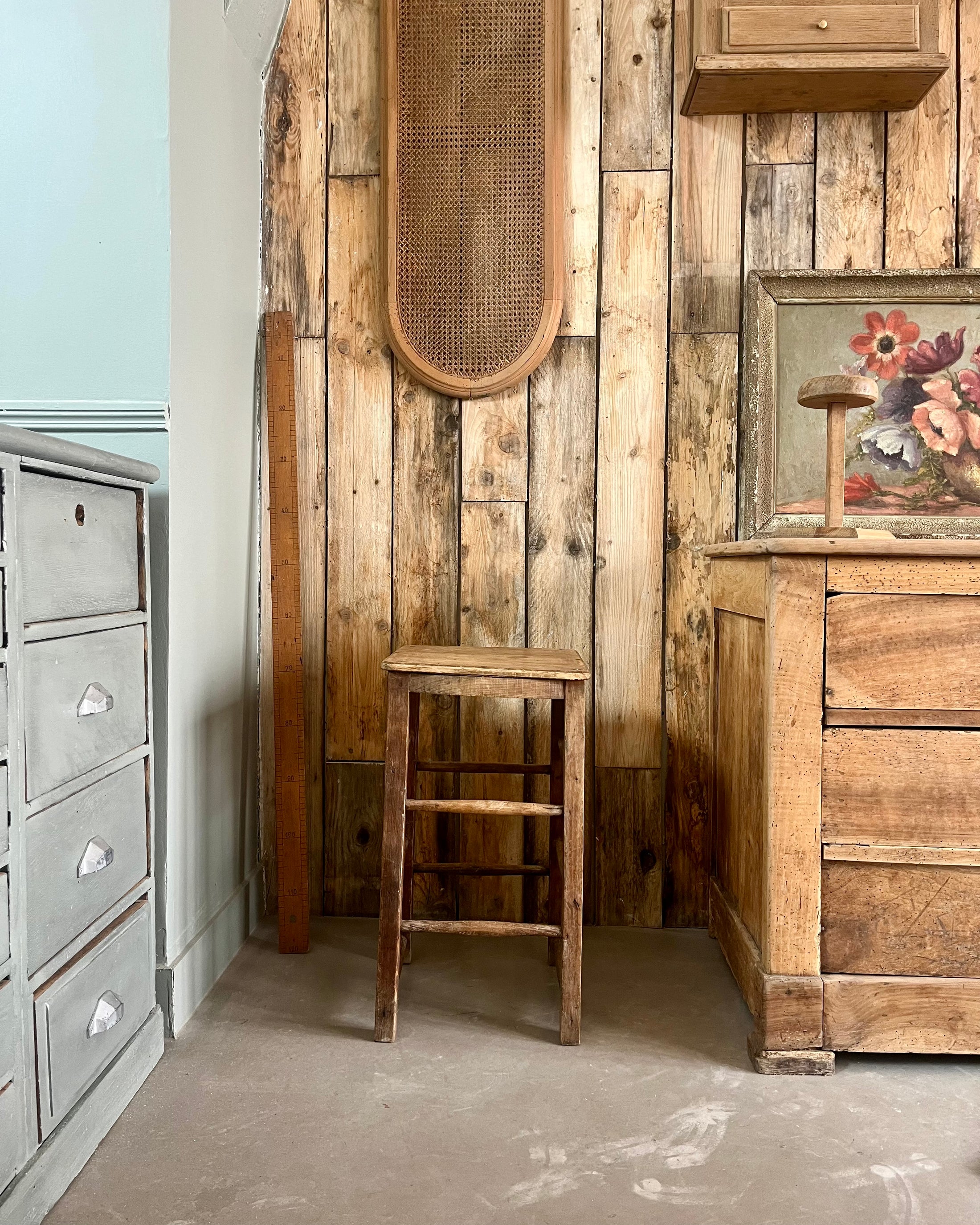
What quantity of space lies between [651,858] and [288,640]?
98 cm

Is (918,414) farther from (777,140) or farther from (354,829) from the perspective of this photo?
(354,829)

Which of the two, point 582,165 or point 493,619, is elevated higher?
point 582,165

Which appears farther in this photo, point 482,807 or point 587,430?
point 587,430

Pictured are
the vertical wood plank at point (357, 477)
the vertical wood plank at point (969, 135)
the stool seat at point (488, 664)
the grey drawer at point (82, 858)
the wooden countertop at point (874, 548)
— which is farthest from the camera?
the vertical wood plank at point (357, 477)

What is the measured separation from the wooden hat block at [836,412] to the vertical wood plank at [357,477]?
955 mm

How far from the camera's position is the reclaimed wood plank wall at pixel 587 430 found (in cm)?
215

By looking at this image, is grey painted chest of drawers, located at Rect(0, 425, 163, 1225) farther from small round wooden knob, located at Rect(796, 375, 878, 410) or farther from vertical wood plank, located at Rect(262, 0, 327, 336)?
small round wooden knob, located at Rect(796, 375, 878, 410)

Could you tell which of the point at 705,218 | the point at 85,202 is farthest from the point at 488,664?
the point at 705,218

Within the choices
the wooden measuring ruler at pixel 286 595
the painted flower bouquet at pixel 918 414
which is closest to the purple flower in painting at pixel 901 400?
the painted flower bouquet at pixel 918 414

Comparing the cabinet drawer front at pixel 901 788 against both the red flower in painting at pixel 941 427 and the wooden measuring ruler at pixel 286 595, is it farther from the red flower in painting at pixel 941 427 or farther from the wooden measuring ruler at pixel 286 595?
the wooden measuring ruler at pixel 286 595

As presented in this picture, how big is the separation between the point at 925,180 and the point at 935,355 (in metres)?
0.39

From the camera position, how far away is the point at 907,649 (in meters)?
1.62

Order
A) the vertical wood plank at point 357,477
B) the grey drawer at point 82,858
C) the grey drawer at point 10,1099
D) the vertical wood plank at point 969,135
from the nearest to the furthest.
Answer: the grey drawer at point 10,1099 < the grey drawer at point 82,858 < the vertical wood plank at point 969,135 < the vertical wood plank at point 357,477

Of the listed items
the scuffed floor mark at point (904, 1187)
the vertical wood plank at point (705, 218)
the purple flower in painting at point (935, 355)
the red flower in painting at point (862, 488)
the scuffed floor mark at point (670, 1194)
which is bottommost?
the scuffed floor mark at point (904, 1187)
